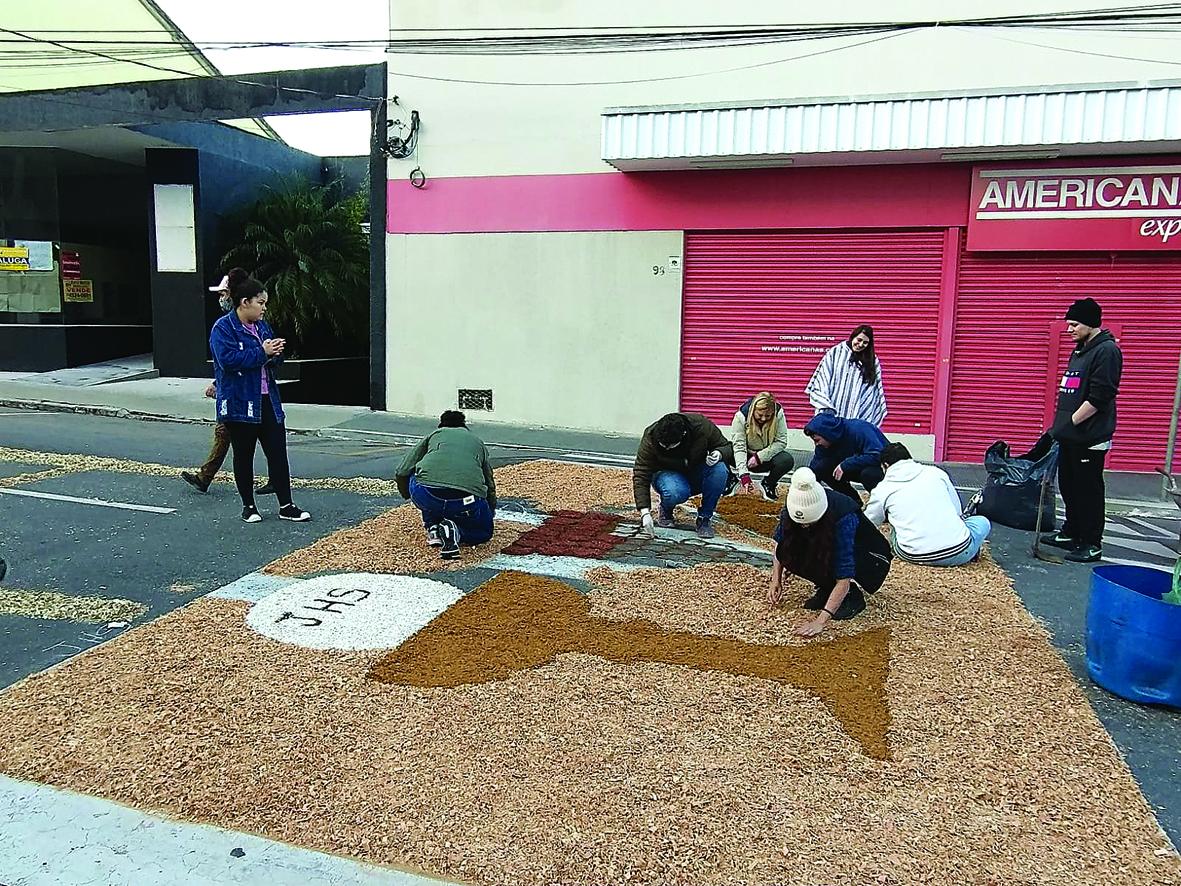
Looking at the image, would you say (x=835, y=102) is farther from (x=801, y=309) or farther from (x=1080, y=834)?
(x=1080, y=834)

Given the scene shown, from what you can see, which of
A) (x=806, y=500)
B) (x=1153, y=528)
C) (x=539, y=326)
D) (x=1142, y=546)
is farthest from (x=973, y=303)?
(x=806, y=500)

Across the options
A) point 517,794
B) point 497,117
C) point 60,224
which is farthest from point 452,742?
point 60,224

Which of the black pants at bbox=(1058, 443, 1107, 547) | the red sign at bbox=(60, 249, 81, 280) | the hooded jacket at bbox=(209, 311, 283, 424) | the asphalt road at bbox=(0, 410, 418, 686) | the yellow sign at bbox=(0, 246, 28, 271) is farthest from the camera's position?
the red sign at bbox=(60, 249, 81, 280)

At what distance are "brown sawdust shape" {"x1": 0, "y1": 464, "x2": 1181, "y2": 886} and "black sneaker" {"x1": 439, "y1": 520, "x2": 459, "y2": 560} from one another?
5.49ft

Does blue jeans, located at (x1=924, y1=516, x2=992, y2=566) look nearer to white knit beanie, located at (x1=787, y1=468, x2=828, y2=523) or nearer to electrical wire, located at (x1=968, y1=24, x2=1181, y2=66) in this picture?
white knit beanie, located at (x1=787, y1=468, x2=828, y2=523)

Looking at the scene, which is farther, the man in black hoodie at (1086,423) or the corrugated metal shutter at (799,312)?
the corrugated metal shutter at (799,312)

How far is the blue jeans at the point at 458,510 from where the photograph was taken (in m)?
6.36

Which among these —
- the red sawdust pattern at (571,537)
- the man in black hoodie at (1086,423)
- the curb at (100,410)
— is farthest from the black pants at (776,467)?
the curb at (100,410)

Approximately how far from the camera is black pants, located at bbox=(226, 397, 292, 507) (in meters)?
7.27

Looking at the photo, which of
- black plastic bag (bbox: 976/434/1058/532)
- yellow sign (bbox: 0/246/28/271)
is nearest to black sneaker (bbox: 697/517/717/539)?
black plastic bag (bbox: 976/434/1058/532)

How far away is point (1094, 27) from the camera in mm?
10750

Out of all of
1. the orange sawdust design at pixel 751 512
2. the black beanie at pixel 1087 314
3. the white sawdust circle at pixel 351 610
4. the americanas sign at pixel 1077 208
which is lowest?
the white sawdust circle at pixel 351 610

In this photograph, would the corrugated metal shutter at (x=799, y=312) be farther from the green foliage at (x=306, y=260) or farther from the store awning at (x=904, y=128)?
the green foliage at (x=306, y=260)

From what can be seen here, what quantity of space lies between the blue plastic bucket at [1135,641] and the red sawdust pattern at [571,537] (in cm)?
321
